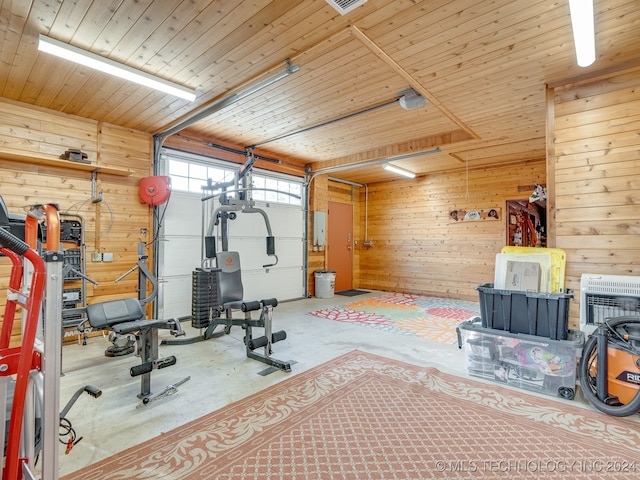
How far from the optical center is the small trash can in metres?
7.30

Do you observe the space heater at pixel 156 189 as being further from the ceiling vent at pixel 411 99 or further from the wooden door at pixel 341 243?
the wooden door at pixel 341 243

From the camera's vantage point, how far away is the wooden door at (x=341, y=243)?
27.0 feet

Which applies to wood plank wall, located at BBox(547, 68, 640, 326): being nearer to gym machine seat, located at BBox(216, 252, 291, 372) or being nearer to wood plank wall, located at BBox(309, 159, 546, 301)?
gym machine seat, located at BBox(216, 252, 291, 372)

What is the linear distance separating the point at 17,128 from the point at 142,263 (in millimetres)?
2210

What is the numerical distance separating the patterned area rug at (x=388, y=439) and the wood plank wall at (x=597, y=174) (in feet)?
4.94

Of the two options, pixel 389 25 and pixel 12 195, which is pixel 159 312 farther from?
pixel 389 25

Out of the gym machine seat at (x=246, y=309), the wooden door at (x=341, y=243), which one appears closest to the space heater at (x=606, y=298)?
the gym machine seat at (x=246, y=309)

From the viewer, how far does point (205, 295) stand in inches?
161

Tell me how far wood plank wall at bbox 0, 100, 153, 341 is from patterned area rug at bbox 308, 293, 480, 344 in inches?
124

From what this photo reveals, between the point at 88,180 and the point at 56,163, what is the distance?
1.43 feet

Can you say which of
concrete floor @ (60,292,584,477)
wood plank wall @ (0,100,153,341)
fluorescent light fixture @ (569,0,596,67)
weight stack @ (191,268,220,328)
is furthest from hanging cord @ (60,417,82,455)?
Result: fluorescent light fixture @ (569,0,596,67)

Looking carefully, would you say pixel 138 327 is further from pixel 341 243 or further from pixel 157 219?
pixel 341 243

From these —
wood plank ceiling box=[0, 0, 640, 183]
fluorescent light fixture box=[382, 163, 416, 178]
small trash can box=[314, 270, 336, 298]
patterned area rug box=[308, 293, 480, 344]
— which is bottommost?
A: patterned area rug box=[308, 293, 480, 344]

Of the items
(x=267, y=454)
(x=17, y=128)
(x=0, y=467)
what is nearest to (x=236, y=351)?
(x=267, y=454)
